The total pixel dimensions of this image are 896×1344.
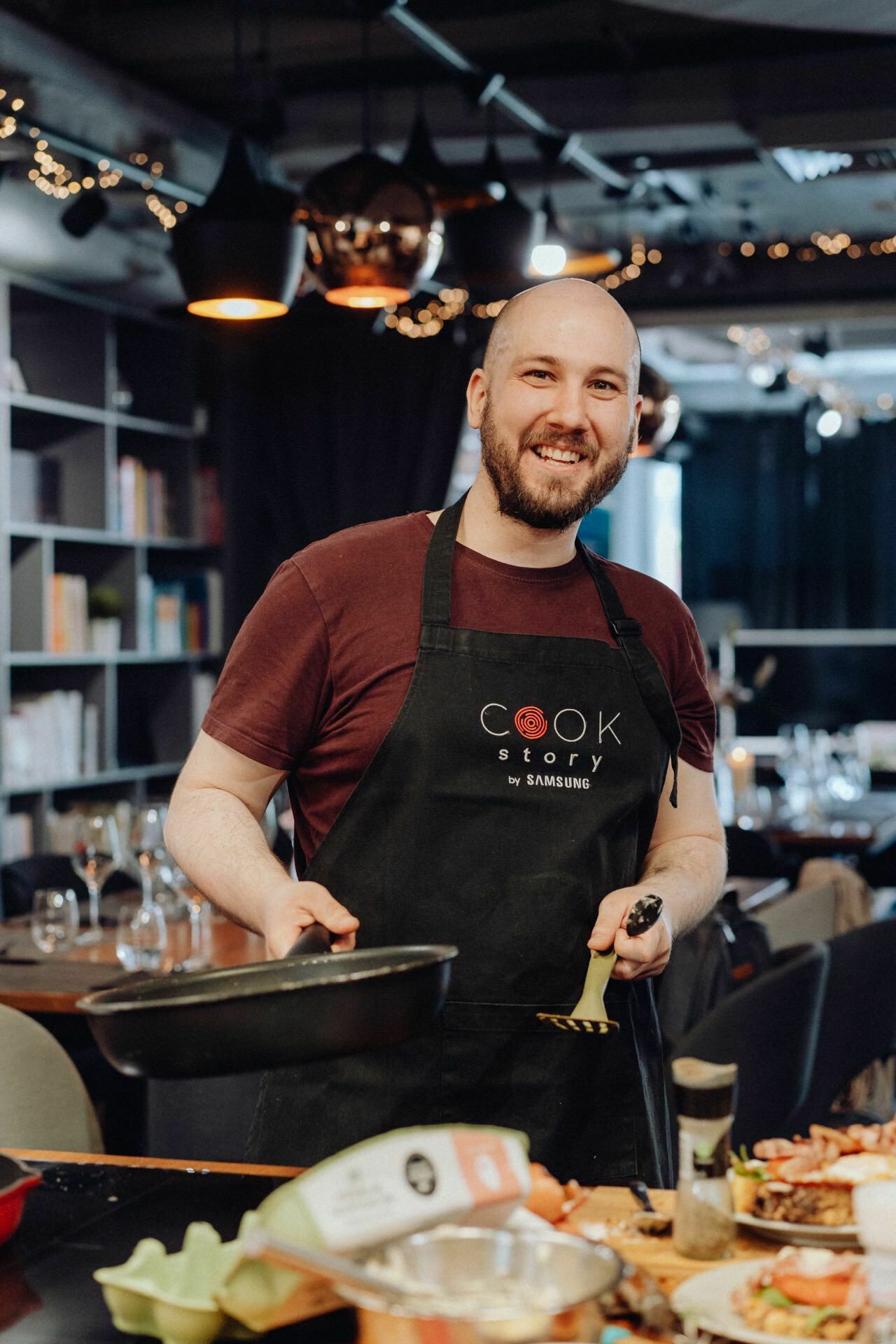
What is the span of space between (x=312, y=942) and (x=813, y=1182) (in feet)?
1.57

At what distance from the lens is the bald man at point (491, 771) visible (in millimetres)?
1864

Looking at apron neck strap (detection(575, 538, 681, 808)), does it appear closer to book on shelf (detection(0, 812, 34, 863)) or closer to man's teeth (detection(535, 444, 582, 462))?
man's teeth (detection(535, 444, 582, 462))

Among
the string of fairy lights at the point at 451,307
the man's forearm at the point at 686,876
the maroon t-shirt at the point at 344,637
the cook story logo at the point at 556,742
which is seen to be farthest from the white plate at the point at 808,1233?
the string of fairy lights at the point at 451,307

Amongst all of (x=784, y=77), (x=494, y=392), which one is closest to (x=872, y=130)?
(x=784, y=77)

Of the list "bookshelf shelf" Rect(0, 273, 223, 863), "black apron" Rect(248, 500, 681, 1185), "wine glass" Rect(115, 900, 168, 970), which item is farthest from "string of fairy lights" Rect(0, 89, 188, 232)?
"black apron" Rect(248, 500, 681, 1185)

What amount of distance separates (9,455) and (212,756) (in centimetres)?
436

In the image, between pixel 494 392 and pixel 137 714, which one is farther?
pixel 137 714

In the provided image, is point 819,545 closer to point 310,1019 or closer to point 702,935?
point 702,935

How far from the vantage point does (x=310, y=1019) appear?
122 centimetres

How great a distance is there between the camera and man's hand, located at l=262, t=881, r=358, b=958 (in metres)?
1.53

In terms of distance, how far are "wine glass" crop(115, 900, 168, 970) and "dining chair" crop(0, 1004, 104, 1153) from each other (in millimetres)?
929

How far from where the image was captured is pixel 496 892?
1.89 m

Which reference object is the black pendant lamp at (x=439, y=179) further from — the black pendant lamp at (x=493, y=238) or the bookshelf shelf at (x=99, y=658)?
the bookshelf shelf at (x=99, y=658)

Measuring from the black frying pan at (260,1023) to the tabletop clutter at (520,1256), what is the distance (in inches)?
3.8
